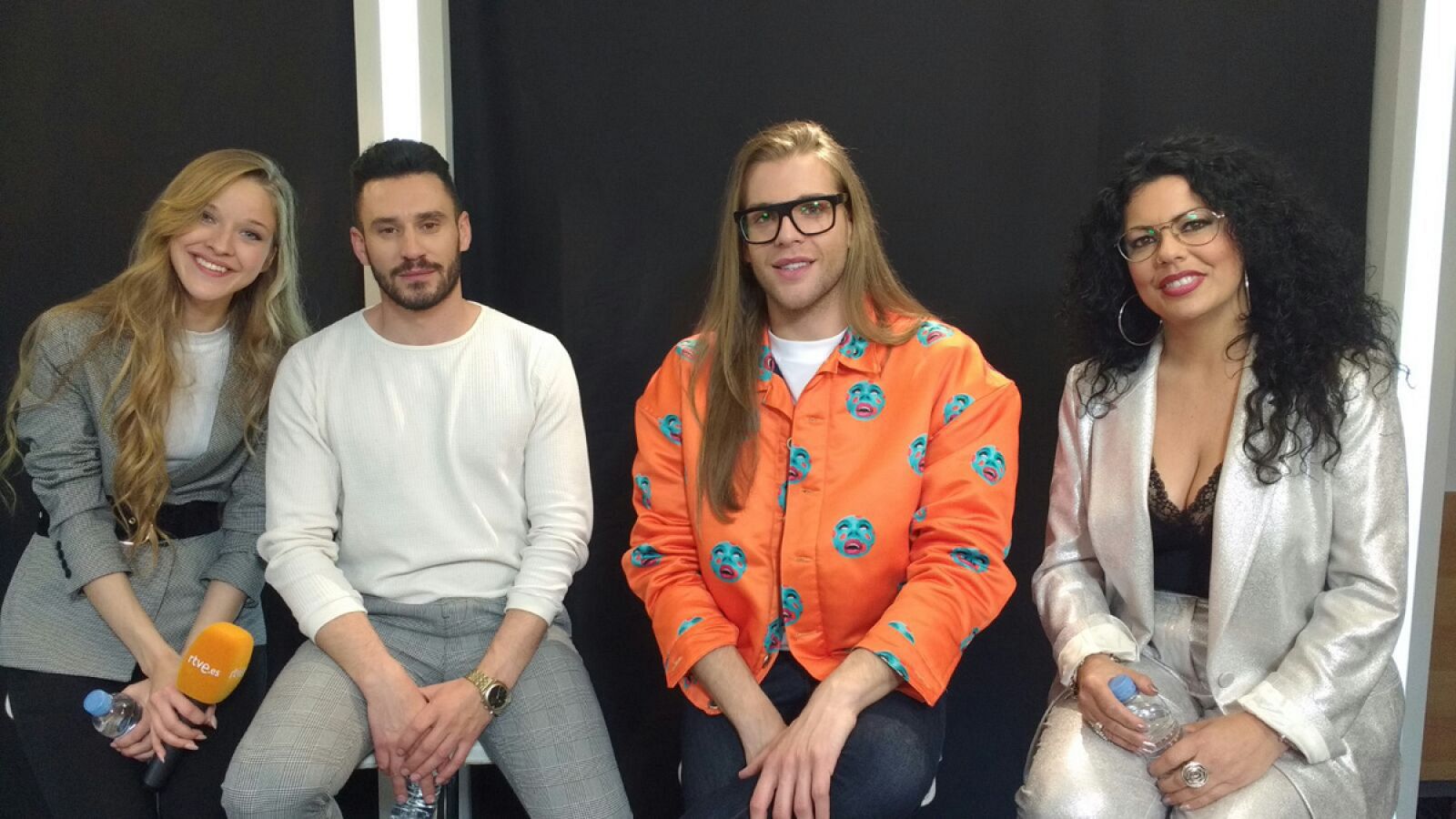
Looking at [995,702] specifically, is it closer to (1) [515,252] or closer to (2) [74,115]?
(1) [515,252]

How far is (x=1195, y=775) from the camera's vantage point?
5.76 feet

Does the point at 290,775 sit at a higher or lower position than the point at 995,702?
higher

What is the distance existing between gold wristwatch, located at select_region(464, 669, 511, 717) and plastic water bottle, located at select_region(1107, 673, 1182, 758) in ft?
3.49

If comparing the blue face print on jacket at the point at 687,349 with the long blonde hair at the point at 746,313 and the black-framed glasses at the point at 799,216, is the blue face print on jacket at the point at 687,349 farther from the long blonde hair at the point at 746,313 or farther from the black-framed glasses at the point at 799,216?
the black-framed glasses at the point at 799,216

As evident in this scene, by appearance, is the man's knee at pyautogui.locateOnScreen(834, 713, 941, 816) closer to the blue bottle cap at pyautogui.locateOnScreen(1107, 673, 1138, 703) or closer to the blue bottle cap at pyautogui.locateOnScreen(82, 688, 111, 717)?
the blue bottle cap at pyautogui.locateOnScreen(1107, 673, 1138, 703)

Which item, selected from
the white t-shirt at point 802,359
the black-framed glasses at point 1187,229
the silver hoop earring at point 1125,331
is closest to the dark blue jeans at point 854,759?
the white t-shirt at point 802,359

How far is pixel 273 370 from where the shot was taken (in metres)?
2.37

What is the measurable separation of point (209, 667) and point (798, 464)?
1.13 meters

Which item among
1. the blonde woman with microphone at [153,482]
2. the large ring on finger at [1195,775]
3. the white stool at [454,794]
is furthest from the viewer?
the white stool at [454,794]

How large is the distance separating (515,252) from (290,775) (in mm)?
1284

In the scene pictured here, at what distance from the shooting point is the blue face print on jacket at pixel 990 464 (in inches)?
78.0

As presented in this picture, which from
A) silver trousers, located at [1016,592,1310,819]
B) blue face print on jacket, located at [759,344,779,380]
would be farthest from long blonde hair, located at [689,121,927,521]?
silver trousers, located at [1016,592,1310,819]

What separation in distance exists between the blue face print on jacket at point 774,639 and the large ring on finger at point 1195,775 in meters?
0.71

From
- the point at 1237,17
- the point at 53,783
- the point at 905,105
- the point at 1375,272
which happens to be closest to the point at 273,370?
the point at 53,783
